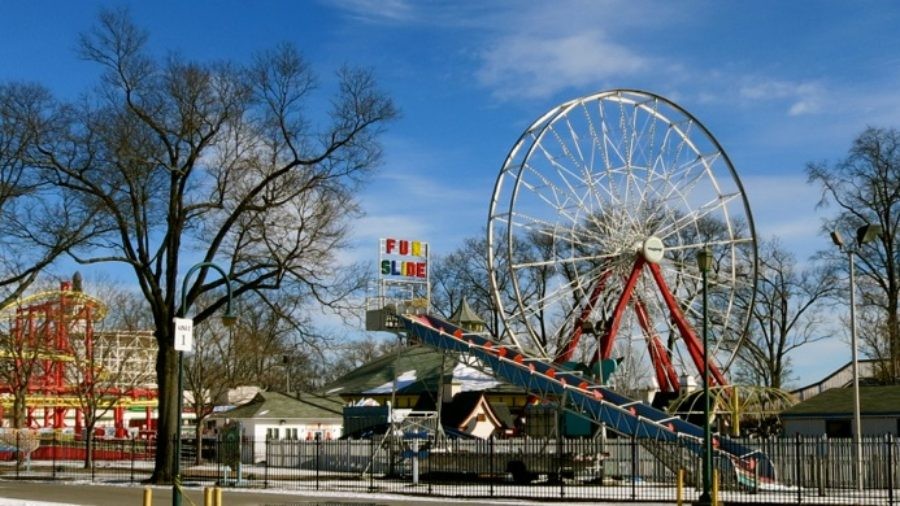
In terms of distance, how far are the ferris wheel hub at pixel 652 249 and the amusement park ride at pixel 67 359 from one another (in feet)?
99.3

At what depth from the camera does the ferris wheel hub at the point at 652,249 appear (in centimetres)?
5150

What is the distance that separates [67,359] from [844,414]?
56.9 meters

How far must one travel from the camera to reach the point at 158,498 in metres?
33.9

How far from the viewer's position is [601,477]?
3872 centimetres

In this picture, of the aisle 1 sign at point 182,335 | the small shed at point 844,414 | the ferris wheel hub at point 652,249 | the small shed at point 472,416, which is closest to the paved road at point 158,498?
the aisle 1 sign at point 182,335

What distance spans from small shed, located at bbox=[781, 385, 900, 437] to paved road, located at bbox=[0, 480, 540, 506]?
18189 millimetres

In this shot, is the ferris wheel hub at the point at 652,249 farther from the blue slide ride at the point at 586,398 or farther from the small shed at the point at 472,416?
the small shed at the point at 472,416

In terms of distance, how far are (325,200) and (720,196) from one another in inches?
820

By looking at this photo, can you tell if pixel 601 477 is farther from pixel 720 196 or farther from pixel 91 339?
pixel 91 339

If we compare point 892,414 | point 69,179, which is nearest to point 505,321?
point 892,414

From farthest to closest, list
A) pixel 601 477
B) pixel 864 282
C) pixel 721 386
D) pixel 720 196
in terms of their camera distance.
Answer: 1. pixel 864 282
2. pixel 720 196
3. pixel 721 386
4. pixel 601 477

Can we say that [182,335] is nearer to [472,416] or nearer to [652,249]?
[652,249]

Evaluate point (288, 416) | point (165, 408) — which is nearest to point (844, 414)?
point (165, 408)

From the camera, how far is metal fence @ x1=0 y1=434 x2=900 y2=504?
33.9 m
